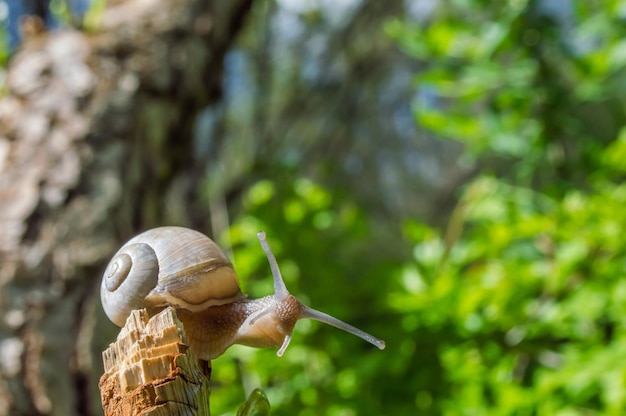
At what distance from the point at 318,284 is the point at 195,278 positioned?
1104 millimetres

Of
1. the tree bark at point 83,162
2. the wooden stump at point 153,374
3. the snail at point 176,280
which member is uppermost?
the tree bark at point 83,162

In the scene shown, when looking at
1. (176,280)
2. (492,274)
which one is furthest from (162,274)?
(492,274)

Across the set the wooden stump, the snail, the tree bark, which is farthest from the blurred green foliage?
the wooden stump

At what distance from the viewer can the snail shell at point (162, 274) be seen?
0.89 metres

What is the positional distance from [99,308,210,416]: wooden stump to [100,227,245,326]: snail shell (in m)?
0.19

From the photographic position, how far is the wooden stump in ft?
2.08

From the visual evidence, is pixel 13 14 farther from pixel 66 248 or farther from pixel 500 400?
pixel 500 400

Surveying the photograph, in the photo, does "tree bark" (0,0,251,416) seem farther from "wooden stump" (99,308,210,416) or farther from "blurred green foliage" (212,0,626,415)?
"wooden stump" (99,308,210,416)

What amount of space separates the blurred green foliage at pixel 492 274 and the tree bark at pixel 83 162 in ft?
1.23

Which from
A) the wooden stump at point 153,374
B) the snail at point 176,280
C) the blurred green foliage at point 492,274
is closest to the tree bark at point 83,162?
the blurred green foliage at point 492,274

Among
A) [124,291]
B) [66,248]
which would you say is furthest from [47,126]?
[124,291]

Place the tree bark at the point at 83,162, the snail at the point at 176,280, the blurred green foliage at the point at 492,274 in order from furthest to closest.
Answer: the tree bark at the point at 83,162 → the blurred green foliage at the point at 492,274 → the snail at the point at 176,280

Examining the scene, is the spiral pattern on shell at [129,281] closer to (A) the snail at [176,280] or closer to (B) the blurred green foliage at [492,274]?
(A) the snail at [176,280]

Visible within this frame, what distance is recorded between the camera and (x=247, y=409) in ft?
2.33
